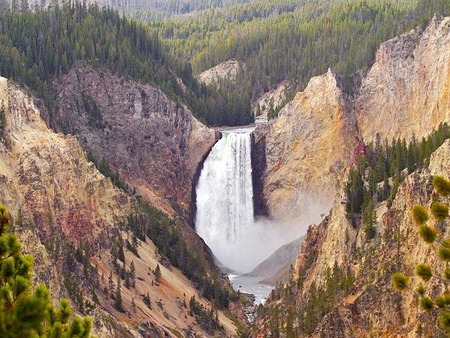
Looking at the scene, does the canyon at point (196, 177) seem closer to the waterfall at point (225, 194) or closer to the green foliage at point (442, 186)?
the waterfall at point (225, 194)

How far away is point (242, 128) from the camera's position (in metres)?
153

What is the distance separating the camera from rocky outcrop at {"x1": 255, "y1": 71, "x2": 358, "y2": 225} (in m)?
131

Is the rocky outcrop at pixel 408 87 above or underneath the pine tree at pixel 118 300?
above

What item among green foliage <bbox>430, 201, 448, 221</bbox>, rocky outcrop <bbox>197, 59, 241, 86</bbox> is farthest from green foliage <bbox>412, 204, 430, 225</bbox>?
rocky outcrop <bbox>197, 59, 241, 86</bbox>

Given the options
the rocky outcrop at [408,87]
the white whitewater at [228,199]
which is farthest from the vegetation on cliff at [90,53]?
the rocky outcrop at [408,87]

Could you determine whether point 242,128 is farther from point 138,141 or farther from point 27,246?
point 27,246

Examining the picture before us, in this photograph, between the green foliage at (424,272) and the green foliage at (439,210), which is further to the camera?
the green foliage at (439,210)

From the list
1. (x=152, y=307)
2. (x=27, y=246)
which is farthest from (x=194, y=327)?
(x=27, y=246)

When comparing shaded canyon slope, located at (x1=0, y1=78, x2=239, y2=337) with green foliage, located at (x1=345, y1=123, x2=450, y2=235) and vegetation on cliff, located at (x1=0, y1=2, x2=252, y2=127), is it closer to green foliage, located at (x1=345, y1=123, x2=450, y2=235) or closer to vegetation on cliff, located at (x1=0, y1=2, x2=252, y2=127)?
green foliage, located at (x1=345, y1=123, x2=450, y2=235)

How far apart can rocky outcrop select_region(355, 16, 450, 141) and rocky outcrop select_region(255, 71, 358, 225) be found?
3375 millimetres

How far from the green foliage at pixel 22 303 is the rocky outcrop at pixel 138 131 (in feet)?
315

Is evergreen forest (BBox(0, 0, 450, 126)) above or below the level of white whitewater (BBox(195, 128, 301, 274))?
above

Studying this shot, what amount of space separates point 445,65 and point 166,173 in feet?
138

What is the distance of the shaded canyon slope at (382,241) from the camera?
61156 millimetres
